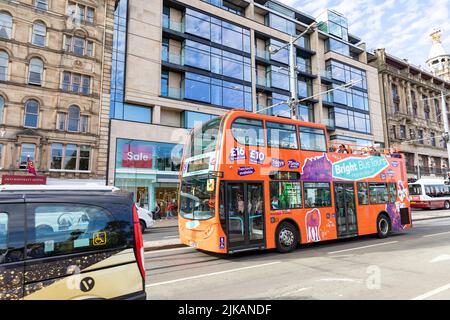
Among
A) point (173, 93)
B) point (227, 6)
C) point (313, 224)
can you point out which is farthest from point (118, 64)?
point (313, 224)

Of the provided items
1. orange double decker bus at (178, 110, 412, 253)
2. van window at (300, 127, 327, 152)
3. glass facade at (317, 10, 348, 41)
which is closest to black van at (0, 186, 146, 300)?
orange double decker bus at (178, 110, 412, 253)

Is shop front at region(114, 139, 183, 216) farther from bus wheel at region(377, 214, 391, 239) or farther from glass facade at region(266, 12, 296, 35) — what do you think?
glass facade at region(266, 12, 296, 35)

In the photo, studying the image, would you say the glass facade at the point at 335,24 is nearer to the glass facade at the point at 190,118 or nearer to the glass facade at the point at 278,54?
the glass facade at the point at 278,54

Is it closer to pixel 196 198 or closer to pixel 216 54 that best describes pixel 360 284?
pixel 196 198

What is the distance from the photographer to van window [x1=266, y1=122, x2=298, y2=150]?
30.0 feet

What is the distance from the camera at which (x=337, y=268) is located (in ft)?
22.2

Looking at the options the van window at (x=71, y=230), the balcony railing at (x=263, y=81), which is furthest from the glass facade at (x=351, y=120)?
the van window at (x=71, y=230)

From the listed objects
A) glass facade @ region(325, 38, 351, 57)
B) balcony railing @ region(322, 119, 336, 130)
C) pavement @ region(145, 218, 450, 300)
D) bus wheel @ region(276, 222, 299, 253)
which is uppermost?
glass facade @ region(325, 38, 351, 57)

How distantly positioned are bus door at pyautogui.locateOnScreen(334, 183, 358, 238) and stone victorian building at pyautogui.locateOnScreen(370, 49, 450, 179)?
39964mm

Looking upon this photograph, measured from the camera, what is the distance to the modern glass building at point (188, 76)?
25.1m

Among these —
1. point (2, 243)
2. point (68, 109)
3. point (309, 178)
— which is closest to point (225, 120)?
point (309, 178)

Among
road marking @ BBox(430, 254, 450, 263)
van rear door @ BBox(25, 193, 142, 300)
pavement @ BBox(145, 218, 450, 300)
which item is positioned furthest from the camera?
road marking @ BBox(430, 254, 450, 263)

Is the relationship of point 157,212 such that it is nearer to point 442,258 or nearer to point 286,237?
point 286,237
